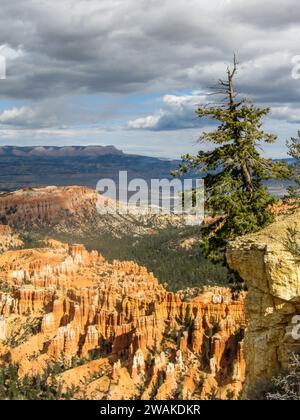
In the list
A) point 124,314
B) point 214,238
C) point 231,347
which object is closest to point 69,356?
point 124,314

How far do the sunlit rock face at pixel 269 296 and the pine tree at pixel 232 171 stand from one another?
307 centimetres

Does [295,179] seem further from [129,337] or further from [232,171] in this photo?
[129,337]

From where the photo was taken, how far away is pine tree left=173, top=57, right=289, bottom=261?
22453 mm

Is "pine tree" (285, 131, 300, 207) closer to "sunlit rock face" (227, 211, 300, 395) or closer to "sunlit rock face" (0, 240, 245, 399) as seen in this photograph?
"sunlit rock face" (227, 211, 300, 395)

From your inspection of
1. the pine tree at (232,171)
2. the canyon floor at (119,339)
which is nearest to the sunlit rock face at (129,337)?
the canyon floor at (119,339)

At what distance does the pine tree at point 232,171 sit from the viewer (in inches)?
884

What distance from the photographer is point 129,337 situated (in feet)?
269

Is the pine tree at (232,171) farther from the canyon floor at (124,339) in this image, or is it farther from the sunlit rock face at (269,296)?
the canyon floor at (124,339)

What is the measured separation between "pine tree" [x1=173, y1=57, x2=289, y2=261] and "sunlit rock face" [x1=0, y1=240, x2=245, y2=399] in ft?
129

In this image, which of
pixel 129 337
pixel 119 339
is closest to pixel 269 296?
pixel 129 337

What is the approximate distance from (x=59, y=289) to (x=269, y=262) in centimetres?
10463

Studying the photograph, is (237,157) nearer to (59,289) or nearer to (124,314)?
(124,314)
